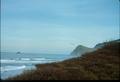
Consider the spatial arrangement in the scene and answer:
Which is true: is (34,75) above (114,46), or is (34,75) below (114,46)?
below

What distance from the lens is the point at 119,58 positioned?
648 inches

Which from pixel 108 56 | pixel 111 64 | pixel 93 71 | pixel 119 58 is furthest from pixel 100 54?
pixel 93 71

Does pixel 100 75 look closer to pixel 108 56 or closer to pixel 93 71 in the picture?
pixel 93 71

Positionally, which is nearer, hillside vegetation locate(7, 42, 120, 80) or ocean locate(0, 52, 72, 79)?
hillside vegetation locate(7, 42, 120, 80)

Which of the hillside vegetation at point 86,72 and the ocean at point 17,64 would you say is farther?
the ocean at point 17,64

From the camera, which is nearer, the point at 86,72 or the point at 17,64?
the point at 86,72

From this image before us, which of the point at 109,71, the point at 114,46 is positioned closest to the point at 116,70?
the point at 109,71

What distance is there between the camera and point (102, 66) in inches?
582

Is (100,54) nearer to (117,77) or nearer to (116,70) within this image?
(116,70)

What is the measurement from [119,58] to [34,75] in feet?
20.4

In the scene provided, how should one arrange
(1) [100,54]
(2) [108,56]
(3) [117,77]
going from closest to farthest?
(3) [117,77] < (2) [108,56] < (1) [100,54]

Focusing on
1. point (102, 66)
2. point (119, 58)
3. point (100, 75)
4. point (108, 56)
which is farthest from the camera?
point (108, 56)

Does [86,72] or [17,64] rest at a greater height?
[17,64]

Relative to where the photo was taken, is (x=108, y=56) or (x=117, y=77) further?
(x=108, y=56)
